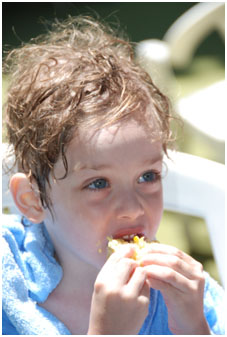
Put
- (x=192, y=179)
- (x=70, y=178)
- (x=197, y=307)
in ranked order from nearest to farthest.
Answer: (x=197, y=307) < (x=70, y=178) < (x=192, y=179)

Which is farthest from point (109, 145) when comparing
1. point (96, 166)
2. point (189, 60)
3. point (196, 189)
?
point (189, 60)

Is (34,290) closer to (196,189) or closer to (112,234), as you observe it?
(112,234)

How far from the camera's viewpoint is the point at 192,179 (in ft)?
4.44

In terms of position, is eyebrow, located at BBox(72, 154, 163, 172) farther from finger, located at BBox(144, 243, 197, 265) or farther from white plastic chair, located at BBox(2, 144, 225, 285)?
white plastic chair, located at BBox(2, 144, 225, 285)

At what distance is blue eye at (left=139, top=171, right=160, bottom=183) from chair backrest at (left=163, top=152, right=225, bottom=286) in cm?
27

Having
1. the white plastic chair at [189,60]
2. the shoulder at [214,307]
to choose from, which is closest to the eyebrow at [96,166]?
the shoulder at [214,307]

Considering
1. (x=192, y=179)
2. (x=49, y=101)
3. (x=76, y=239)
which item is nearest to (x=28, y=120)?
(x=49, y=101)

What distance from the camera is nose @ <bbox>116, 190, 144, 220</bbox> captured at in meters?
0.98

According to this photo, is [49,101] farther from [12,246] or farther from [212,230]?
[212,230]

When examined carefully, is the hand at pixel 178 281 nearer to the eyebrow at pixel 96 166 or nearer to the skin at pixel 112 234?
the skin at pixel 112 234

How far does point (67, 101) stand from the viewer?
3.46ft

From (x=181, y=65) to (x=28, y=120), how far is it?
2106 millimetres

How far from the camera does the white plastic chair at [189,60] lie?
2008mm

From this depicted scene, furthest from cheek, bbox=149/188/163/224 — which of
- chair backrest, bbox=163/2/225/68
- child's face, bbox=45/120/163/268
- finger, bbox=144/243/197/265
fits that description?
chair backrest, bbox=163/2/225/68
